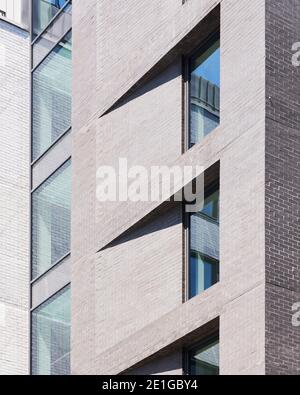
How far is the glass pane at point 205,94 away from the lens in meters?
22.1

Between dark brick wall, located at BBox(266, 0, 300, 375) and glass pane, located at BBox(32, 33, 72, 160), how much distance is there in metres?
7.57

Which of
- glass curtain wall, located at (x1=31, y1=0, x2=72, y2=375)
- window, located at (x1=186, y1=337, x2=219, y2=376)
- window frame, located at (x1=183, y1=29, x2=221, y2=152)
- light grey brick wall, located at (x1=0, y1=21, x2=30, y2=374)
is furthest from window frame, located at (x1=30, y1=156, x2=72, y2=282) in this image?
window, located at (x1=186, y1=337, x2=219, y2=376)

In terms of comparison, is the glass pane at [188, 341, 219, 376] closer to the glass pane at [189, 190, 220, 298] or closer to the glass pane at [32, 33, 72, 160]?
the glass pane at [189, 190, 220, 298]

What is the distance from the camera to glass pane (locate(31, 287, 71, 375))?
25.0 m

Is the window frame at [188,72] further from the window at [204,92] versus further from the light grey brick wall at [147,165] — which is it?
the light grey brick wall at [147,165]

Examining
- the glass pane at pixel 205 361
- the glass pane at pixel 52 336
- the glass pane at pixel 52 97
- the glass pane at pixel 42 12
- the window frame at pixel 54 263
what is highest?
the glass pane at pixel 42 12

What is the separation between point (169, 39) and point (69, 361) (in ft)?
21.7

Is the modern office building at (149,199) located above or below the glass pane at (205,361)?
above

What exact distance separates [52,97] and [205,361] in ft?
30.8

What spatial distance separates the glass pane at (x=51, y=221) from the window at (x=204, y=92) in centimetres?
454

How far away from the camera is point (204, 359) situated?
20688 millimetres

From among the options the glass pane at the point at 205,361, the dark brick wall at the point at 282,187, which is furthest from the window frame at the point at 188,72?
the glass pane at the point at 205,361

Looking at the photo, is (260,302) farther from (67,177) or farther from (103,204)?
(67,177)

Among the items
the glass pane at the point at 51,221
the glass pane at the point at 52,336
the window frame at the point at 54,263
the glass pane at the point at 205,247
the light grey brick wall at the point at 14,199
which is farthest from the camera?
the light grey brick wall at the point at 14,199
